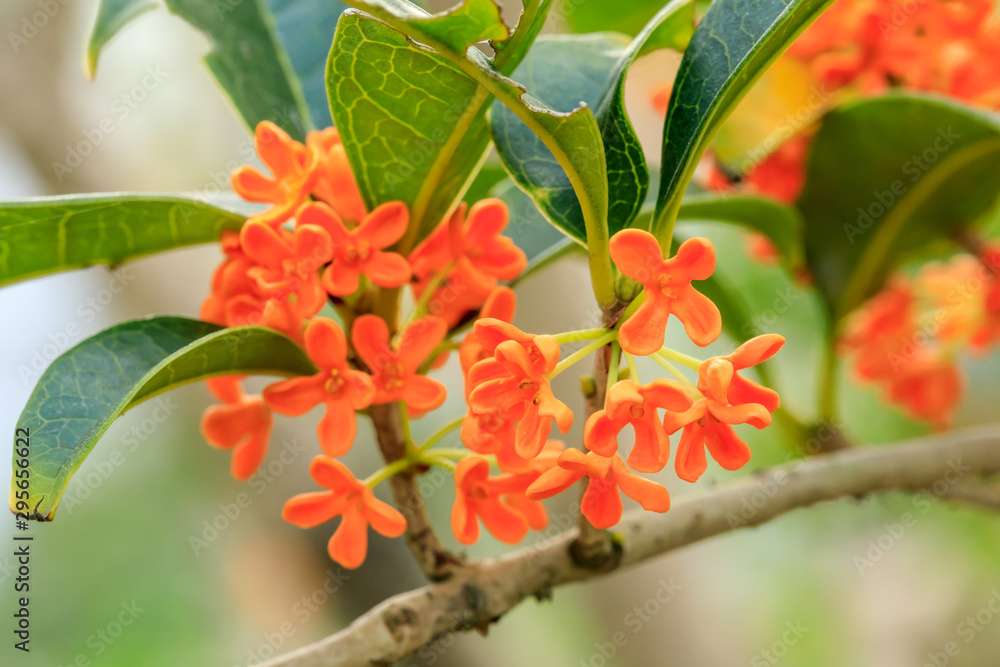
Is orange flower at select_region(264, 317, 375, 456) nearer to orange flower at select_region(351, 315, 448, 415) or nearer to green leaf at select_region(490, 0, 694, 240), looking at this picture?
orange flower at select_region(351, 315, 448, 415)

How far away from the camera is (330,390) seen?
79cm

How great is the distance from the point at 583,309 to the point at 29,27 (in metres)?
1.85

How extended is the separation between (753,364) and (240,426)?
63 cm

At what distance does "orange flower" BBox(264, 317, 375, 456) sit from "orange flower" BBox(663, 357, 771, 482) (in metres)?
0.30

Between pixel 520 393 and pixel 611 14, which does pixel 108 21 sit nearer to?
pixel 520 393

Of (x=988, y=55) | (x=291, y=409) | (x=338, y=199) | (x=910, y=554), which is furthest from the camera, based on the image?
(x=910, y=554)

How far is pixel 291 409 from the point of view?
2.61ft

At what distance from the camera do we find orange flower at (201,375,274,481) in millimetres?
954

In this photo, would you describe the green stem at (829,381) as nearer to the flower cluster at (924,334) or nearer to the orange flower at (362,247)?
the flower cluster at (924,334)

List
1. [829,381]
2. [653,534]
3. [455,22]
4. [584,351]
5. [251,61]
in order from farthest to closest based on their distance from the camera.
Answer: [829,381] → [251,61] → [653,534] → [584,351] → [455,22]

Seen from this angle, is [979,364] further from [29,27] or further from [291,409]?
[29,27]

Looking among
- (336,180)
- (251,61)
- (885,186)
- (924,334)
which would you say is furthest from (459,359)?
(924,334)

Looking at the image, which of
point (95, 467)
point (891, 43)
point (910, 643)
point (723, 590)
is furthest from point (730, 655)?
point (95, 467)

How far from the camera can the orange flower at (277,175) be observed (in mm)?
804
